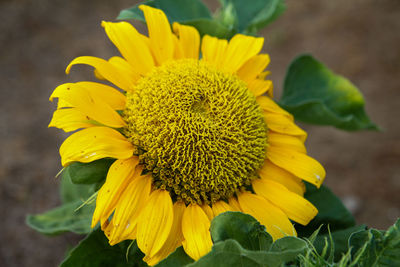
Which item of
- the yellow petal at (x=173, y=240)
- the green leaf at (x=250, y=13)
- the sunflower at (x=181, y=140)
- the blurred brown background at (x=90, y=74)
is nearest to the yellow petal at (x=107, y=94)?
A: the sunflower at (x=181, y=140)

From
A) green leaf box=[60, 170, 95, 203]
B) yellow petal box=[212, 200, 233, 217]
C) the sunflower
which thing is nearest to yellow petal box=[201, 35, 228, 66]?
the sunflower

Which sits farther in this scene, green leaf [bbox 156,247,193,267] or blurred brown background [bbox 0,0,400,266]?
blurred brown background [bbox 0,0,400,266]

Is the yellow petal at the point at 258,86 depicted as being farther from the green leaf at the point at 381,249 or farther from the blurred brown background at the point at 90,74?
the blurred brown background at the point at 90,74

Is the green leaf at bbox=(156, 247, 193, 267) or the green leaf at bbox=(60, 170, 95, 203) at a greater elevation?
the green leaf at bbox=(156, 247, 193, 267)

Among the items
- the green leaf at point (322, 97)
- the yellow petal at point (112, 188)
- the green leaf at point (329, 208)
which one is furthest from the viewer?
the green leaf at point (322, 97)

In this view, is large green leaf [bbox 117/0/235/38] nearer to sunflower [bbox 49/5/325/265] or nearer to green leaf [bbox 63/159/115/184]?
sunflower [bbox 49/5/325/265]

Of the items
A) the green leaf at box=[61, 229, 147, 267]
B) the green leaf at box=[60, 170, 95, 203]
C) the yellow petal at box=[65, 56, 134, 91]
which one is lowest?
the green leaf at box=[60, 170, 95, 203]

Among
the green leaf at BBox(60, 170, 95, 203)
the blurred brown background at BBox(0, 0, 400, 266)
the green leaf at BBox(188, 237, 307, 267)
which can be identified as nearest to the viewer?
the green leaf at BBox(188, 237, 307, 267)

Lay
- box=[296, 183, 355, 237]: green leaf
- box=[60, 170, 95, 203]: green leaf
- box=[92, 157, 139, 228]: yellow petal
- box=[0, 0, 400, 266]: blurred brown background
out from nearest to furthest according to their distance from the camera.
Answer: box=[92, 157, 139, 228]: yellow petal → box=[296, 183, 355, 237]: green leaf → box=[60, 170, 95, 203]: green leaf → box=[0, 0, 400, 266]: blurred brown background
